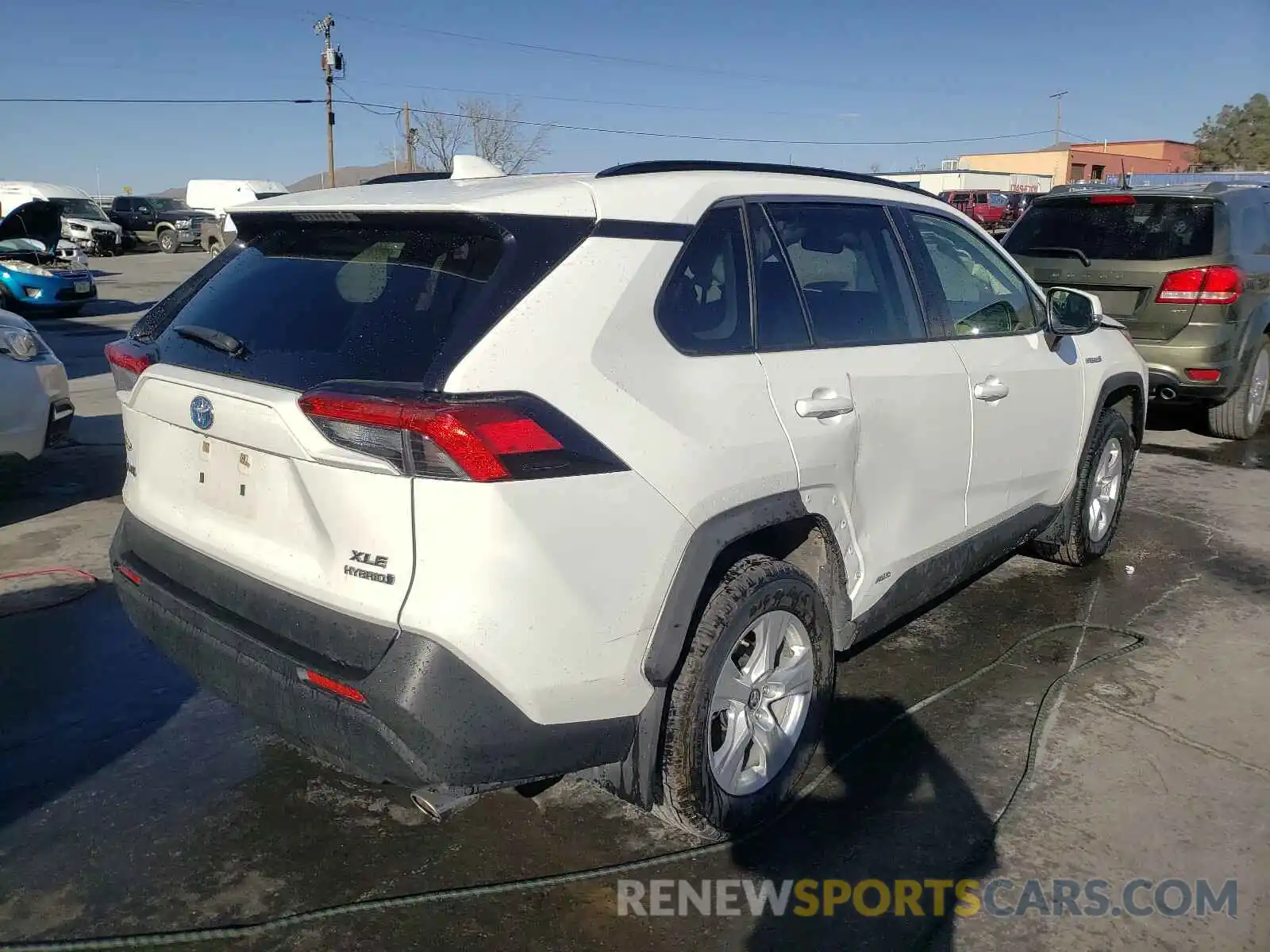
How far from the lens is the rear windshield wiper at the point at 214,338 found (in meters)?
2.64

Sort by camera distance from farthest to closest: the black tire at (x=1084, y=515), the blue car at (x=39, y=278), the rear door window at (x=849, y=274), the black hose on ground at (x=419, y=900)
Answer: the blue car at (x=39, y=278), the black tire at (x=1084, y=515), the rear door window at (x=849, y=274), the black hose on ground at (x=419, y=900)

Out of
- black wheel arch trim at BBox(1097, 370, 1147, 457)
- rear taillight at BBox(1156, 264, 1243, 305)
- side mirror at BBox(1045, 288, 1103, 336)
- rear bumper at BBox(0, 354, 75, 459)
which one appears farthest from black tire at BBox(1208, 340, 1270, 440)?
rear bumper at BBox(0, 354, 75, 459)

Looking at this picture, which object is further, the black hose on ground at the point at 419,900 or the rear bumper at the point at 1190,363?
the rear bumper at the point at 1190,363

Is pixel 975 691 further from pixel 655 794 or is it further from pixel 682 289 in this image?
pixel 682 289

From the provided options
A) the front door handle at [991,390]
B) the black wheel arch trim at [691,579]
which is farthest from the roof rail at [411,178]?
the front door handle at [991,390]

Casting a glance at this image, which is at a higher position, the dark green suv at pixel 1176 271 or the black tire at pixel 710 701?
the dark green suv at pixel 1176 271

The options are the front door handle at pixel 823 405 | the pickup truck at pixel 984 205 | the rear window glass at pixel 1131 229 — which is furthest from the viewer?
the pickup truck at pixel 984 205

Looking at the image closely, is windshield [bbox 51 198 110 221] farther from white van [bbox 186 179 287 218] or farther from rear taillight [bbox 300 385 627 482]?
rear taillight [bbox 300 385 627 482]

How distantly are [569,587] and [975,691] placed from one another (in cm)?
226

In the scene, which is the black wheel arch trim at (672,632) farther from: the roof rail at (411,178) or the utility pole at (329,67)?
the utility pole at (329,67)

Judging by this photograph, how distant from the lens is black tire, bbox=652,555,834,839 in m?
2.65

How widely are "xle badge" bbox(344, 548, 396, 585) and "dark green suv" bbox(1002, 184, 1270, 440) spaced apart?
648 cm

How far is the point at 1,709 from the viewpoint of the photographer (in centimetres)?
363

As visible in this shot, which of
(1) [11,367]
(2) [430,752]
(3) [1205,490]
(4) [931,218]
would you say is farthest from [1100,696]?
(1) [11,367]
